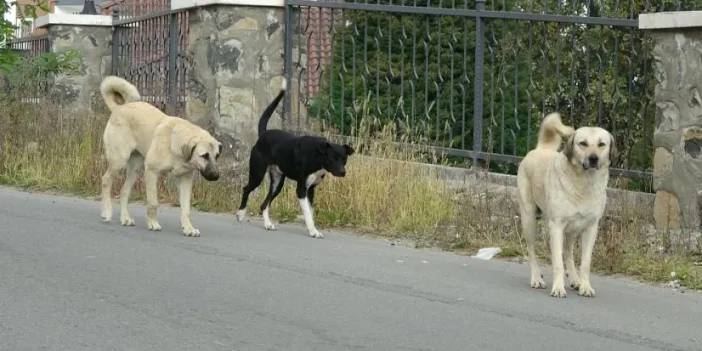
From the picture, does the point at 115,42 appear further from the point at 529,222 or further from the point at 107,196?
the point at 529,222

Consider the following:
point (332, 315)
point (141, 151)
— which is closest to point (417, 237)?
point (141, 151)

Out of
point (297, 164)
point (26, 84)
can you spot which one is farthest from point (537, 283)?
point (26, 84)

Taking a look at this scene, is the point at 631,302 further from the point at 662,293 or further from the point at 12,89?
the point at 12,89

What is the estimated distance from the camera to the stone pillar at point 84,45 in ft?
61.5

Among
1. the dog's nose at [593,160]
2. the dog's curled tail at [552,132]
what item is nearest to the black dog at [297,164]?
the dog's curled tail at [552,132]

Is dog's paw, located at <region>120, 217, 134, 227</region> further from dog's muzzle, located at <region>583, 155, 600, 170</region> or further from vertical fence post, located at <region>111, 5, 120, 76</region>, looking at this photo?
vertical fence post, located at <region>111, 5, 120, 76</region>

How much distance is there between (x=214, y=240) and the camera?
10.2 metres

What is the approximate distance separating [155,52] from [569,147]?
31.6 feet

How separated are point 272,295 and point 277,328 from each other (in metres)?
0.96

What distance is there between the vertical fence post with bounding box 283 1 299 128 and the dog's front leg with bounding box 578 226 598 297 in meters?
6.37

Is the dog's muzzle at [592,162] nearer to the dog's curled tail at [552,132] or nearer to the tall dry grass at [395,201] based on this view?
the dog's curled tail at [552,132]

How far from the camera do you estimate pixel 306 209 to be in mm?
10758

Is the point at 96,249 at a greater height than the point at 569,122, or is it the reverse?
the point at 569,122

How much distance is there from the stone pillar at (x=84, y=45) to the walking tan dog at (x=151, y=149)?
729cm
